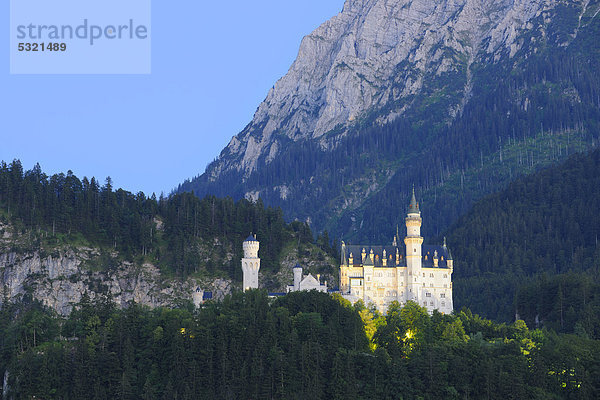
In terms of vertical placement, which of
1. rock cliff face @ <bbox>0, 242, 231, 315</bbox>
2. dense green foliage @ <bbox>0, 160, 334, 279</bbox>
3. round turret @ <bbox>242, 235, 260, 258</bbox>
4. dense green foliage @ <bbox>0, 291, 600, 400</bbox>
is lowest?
dense green foliage @ <bbox>0, 291, 600, 400</bbox>

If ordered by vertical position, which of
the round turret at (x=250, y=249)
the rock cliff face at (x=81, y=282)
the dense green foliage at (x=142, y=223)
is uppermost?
the dense green foliage at (x=142, y=223)

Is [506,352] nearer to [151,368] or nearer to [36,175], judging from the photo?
[151,368]

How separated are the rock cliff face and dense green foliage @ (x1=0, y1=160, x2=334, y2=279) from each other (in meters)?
3.28

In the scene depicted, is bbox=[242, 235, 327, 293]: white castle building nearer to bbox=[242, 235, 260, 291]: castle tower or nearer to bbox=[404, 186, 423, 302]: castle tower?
bbox=[242, 235, 260, 291]: castle tower

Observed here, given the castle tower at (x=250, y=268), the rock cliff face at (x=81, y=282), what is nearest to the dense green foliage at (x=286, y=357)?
the castle tower at (x=250, y=268)

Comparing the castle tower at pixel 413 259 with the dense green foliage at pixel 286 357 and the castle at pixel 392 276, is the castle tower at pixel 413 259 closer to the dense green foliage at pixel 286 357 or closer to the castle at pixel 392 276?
the castle at pixel 392 276

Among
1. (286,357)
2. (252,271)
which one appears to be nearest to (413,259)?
(252,271)

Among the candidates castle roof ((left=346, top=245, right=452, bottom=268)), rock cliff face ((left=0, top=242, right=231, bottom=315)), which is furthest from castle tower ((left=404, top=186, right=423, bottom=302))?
rock cliff face ((left=0, top=242, right=231, bottom=315))

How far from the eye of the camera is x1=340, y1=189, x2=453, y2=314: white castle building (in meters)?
150

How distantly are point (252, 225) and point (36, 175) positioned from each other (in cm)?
5303

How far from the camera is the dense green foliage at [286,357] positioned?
4818 inches

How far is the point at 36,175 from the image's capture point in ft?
621

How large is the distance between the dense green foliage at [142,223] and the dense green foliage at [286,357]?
1655 inches

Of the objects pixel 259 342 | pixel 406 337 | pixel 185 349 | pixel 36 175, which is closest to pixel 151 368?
pixel 185 349
